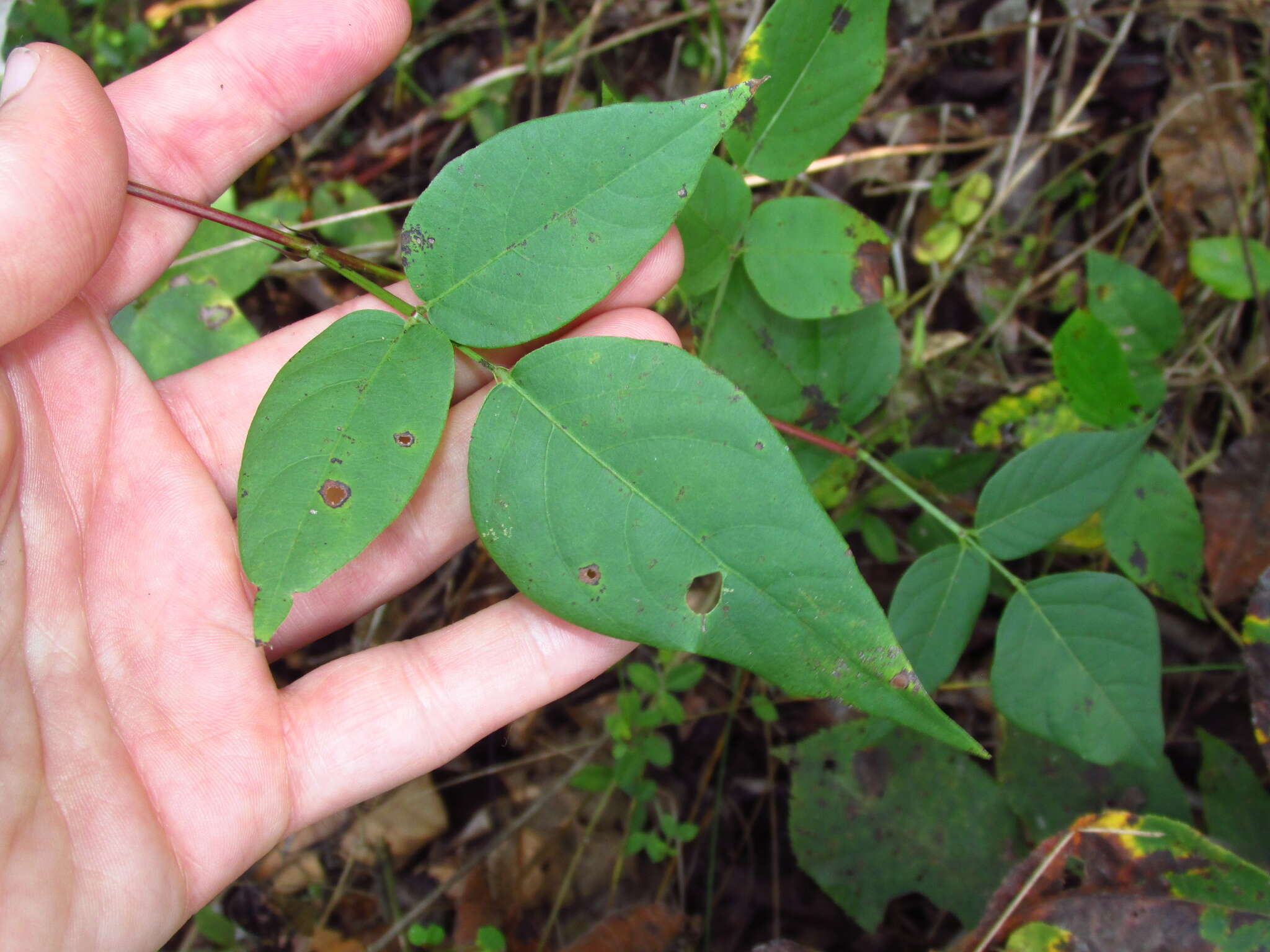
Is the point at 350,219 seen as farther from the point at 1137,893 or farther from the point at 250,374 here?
the point at 1137,893

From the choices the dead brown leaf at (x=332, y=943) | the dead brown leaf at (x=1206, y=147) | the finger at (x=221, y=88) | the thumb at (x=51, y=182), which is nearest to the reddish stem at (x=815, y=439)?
the finger at (x=221, y=88)

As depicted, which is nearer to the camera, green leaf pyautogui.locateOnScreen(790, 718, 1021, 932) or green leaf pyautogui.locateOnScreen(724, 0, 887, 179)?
green leaf pyautogui.locateOnScreen(724, 0, 887, 179)

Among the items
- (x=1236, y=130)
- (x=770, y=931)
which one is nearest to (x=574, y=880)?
(x=770, y=931)

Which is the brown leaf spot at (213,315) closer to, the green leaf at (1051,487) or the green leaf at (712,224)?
the green leaf at (712,224)

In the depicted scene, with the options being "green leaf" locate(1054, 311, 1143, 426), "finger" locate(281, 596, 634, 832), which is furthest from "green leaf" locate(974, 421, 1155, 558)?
"finger" locate(281, 596, 634, 832)

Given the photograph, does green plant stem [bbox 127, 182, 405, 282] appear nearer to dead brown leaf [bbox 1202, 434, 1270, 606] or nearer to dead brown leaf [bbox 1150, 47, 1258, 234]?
dead brown leaf [bbox 1202, 434, 1270, 606]

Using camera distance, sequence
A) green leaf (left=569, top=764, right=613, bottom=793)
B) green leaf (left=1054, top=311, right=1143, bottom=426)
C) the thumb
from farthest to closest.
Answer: green leaf (left=569, top=764, right=613, bottom=793) < green leaf (left=1054, top=311, right=1143, bottom=426) < the thumb

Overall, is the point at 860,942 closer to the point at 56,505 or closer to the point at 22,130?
the point at 56,505
